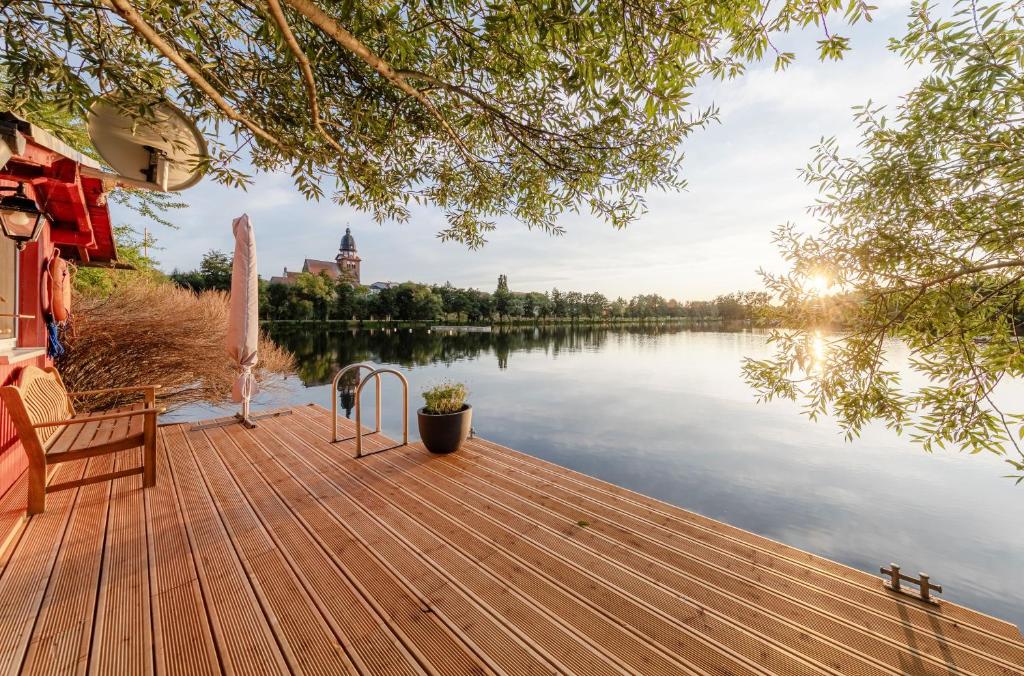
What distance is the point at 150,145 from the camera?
7.20 ft

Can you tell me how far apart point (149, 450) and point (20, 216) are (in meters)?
2.07

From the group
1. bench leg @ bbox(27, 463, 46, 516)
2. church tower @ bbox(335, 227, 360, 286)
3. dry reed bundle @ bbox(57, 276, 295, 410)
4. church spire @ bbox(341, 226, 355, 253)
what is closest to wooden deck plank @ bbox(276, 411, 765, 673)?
bench leg @ bbox(27, 463, 46, 516)

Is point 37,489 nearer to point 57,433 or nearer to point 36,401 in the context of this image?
point 36,401

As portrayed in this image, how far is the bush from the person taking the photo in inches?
161

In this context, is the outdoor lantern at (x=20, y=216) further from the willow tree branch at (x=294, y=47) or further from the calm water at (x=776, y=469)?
the calm water at (x=776, y=469)

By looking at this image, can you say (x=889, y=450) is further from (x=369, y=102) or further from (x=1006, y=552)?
(x=369, y=102)

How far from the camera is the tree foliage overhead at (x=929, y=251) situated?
105 inches

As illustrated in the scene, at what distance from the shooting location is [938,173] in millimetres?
3090

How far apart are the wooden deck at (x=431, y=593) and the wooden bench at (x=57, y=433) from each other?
0.18 metres

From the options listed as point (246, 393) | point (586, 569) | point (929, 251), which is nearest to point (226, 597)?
point (586, 569)

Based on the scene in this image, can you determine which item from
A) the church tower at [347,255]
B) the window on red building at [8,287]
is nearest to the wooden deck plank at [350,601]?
the window on red building at [8,287]

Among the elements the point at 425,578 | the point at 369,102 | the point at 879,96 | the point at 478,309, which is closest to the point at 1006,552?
the point at 879,96

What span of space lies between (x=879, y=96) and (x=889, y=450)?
367 inches

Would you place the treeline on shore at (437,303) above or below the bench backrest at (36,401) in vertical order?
above
